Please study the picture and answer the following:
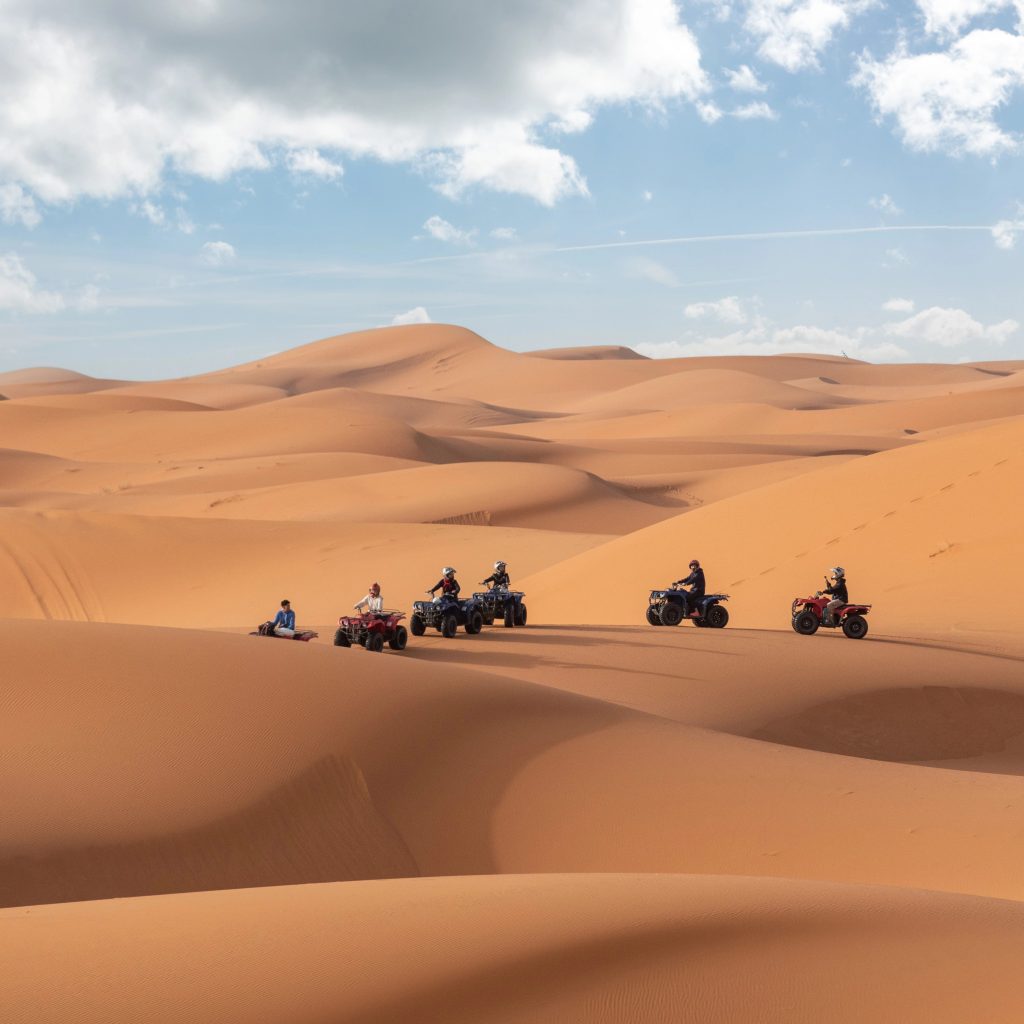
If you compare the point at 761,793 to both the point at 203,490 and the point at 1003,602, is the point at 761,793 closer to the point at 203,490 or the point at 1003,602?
the point at 1003,602

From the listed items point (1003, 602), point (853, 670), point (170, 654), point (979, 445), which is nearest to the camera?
point (170, 654)

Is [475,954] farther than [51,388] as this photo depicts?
No

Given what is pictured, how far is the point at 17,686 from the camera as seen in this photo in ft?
35.8

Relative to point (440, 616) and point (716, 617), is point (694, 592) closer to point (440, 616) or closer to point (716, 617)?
point (716, 617)

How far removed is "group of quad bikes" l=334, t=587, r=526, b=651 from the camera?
15.4m

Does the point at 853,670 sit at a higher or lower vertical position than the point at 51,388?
lower

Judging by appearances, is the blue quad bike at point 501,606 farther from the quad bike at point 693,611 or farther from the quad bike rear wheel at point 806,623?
the quad bike rear wheel at point 806,623

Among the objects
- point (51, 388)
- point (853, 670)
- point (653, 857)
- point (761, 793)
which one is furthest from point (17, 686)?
point (51, 388)

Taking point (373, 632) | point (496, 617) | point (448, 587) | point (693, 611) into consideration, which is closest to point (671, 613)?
point (693, 611)

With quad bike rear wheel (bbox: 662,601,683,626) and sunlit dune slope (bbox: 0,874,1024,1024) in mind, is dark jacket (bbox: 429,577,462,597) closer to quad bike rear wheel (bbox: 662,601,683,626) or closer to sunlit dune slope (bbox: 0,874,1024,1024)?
quad bike rear wheel (bbox: 662,601,683,626)

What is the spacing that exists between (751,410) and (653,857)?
85.9 metres

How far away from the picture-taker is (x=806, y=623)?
18828 millimetres

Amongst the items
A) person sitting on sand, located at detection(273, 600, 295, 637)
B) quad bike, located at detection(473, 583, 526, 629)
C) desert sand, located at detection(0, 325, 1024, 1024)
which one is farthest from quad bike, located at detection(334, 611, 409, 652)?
quad bike, located at detection(473, 583, 526, 629)

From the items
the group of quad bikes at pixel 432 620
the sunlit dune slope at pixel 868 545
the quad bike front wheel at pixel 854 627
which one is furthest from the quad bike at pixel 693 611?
the sunlit dune slope at pixel 868 545
